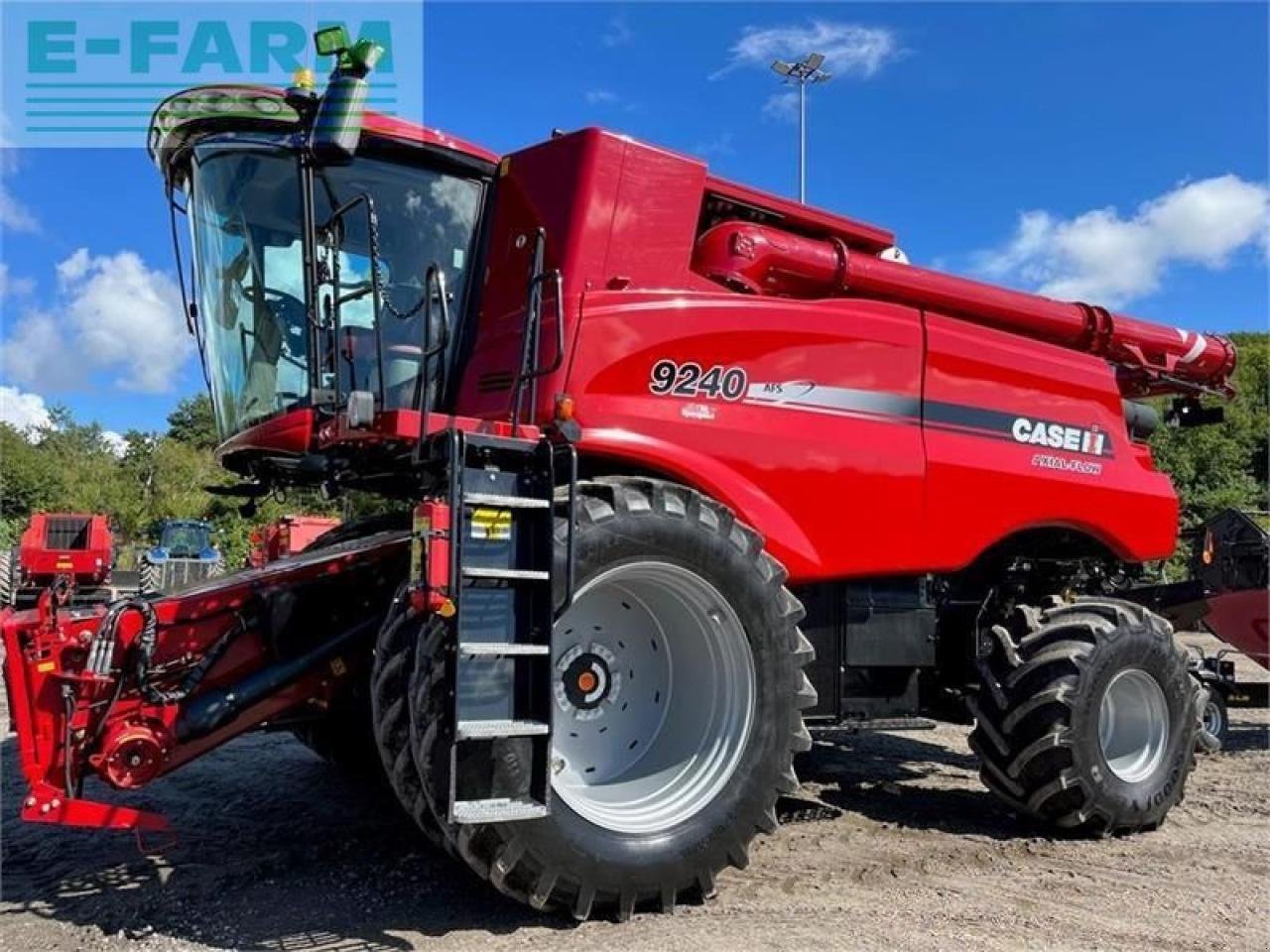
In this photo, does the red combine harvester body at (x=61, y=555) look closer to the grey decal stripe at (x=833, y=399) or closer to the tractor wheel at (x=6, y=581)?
the tractor wheel at (x=6, y=581)

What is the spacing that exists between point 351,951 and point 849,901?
1861mm

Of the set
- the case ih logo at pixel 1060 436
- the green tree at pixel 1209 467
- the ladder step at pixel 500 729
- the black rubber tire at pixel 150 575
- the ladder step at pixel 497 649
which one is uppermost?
the green tree at pixel 1209 467

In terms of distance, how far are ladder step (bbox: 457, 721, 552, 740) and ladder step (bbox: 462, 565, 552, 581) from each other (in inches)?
18.8

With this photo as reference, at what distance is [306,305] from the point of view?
14.8 ft

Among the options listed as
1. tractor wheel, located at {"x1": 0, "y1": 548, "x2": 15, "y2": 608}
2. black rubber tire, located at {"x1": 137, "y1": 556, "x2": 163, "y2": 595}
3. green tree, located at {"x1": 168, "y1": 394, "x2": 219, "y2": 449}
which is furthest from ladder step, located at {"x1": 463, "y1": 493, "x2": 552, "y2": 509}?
green tree, located at {"x1": 168, "y1": 394, "x2": 219, "y2": 449}

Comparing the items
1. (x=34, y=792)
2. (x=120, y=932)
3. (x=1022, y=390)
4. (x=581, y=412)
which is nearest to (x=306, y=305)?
(x=581, y=412)

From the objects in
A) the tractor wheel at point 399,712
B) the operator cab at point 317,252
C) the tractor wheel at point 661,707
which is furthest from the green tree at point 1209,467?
the tractor wheel at point 399,712

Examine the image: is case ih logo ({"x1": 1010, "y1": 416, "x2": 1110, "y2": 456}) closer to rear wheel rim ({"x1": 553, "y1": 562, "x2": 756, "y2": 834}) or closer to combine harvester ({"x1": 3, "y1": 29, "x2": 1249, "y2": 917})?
combine harvester ({"x1": 3, "y1": 29, "x2": 1249, "y2": 917})

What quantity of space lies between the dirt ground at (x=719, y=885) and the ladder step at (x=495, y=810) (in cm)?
46

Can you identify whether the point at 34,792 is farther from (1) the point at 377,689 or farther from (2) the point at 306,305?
(2) the point at 306,305

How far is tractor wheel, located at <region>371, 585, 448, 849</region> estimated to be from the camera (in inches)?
146

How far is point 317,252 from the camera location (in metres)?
4.50

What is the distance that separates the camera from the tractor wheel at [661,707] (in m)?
3.83

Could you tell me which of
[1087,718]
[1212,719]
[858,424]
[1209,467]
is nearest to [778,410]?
[858,424]
